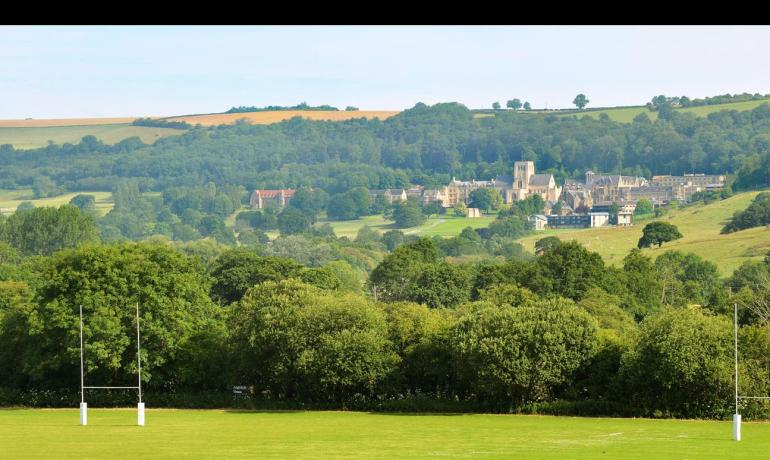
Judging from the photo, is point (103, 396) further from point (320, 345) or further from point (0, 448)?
point (0, 448)

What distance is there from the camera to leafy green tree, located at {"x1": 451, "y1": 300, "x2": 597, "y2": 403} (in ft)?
198

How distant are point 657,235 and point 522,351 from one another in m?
127

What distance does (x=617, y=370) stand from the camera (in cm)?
6109

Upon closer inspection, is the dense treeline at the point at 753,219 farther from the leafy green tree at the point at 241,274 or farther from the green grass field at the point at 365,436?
the green grass field at the point at 365,436

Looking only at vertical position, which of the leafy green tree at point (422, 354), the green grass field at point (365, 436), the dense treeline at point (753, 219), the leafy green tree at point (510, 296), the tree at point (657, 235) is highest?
the dense treeline at point (753, 219)

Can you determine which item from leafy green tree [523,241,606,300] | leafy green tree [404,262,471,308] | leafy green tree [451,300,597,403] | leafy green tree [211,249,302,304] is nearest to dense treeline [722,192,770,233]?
leafy green tree [404,262,471,308]

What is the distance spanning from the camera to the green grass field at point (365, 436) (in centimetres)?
4319

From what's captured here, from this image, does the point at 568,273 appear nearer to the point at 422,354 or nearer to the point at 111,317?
the point at 422,354

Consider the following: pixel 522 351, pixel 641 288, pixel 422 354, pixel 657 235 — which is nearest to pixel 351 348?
pixel 422 354

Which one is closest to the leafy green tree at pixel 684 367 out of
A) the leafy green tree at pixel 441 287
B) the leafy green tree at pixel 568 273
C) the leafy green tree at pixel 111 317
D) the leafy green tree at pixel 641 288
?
the leafy green tree at pixel 111 317

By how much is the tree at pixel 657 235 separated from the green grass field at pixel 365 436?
126 m

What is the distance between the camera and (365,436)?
50469 millimetres
